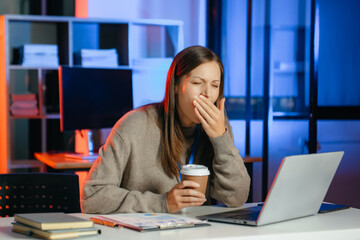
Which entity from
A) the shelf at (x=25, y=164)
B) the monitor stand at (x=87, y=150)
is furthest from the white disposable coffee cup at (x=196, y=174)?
the shelf at (x=25, y=164)

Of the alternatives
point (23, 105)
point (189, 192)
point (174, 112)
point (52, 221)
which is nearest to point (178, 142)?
point (174, 112)

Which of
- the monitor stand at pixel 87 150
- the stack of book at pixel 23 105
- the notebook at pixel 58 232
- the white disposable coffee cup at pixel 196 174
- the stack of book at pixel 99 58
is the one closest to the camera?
the notebook at pixel 58 232

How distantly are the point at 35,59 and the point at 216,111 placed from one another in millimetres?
2768

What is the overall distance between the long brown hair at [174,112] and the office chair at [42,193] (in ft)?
1.18

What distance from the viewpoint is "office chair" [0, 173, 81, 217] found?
187cm

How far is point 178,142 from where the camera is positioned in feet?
6.68

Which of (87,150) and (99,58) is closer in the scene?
(87,150)

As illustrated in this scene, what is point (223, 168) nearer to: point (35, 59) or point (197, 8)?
point (35, 59)

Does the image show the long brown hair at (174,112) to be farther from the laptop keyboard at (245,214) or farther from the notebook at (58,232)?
the notebook at (58,232)

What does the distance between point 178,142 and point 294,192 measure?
2.08 ft

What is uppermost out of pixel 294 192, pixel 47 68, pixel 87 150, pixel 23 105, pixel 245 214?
pixel 47 68

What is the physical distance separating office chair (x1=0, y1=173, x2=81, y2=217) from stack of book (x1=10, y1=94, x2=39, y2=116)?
8.05 feet

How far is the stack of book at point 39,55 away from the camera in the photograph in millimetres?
4250

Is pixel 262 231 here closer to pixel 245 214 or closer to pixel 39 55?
pixel 245 214
